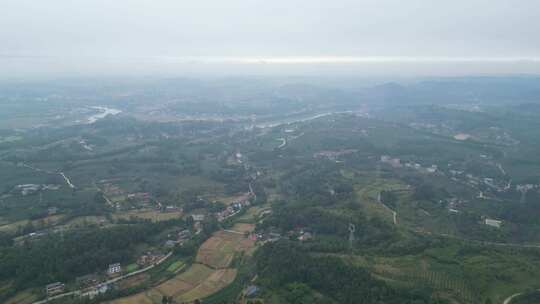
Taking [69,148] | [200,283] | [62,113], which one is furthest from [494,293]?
[62,113]

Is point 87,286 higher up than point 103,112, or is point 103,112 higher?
point 103,112

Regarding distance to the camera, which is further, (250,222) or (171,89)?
(171,89)

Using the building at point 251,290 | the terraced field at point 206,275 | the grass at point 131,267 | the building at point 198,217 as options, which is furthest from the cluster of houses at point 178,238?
the building at point 251,290

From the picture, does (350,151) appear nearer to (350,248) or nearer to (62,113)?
(350,248)

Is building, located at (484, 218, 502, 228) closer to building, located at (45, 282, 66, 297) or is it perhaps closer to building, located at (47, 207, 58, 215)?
building, located at (45, 282, 66, 297)

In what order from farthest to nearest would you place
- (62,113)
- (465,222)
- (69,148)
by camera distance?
1. (62,113)
2. (69,148)
3. (465,222)

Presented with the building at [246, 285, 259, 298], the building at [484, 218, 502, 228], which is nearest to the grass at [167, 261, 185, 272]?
the building at [246, 285, 259, 298]

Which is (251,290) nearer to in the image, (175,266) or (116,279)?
(175,266)

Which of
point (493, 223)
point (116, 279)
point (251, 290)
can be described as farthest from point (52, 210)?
point (493, 223)
